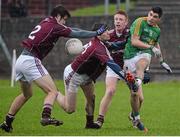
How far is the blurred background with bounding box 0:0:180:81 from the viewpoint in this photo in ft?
108

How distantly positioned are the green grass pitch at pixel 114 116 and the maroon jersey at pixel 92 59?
108 cm

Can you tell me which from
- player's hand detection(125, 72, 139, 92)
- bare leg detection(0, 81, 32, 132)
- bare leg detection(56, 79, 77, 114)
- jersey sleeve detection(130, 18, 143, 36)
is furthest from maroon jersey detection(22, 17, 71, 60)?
jersey sleeve detection(130, 18, 143, 36)

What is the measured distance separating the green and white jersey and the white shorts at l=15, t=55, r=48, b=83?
2134 millimetres

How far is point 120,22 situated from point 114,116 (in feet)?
10.7

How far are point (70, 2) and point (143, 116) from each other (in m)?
20.8

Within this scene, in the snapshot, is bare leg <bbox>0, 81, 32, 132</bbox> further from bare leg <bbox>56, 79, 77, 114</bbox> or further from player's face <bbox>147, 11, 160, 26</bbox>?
player's face <bbox>147, 11, 160, 26</bbox>

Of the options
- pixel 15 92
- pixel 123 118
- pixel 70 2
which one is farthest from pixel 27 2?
pixel 123 118

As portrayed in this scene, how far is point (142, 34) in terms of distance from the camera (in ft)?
54.4

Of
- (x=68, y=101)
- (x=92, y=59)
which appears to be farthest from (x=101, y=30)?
(x=68, y=101)

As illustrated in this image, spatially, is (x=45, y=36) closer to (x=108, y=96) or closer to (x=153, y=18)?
(x=108, y=96)

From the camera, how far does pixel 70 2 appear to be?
129ft

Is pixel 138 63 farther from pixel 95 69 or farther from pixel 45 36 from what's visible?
pixel 45 36

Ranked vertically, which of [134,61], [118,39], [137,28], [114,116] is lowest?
[114,116]

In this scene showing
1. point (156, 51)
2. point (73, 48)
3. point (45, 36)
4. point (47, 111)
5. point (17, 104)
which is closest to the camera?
point (47, 111)
